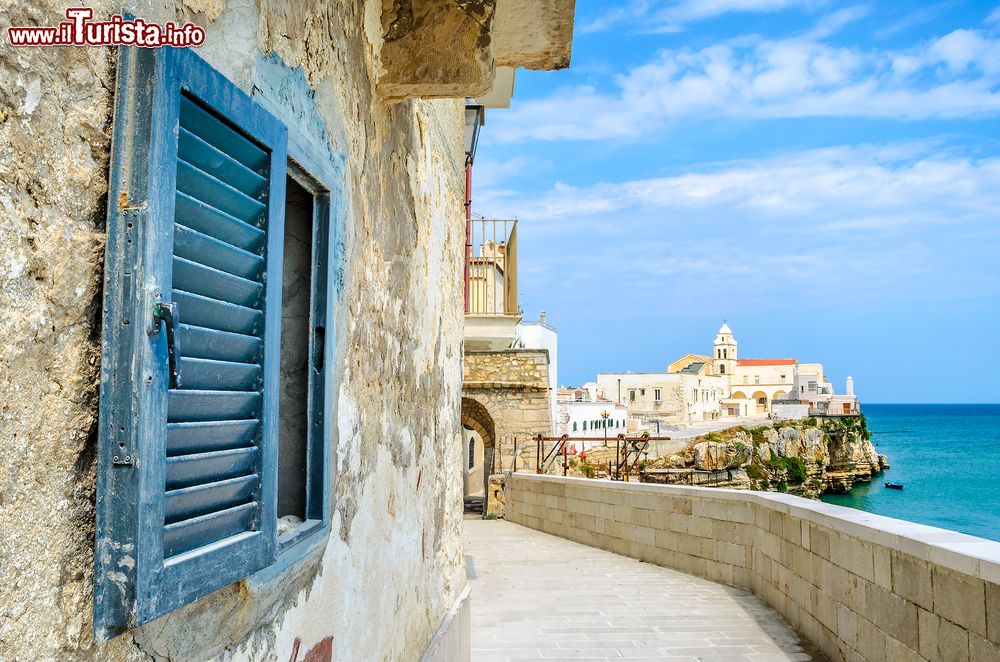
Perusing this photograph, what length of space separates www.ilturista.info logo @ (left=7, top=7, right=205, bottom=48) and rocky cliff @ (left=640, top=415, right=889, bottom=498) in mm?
27746

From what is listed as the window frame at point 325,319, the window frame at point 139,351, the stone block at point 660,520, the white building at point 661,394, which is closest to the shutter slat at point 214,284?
the window frame at point 139,351

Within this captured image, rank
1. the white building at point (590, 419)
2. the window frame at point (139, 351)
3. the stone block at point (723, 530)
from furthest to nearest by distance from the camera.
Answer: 1. the white building at point (590, 419)
2. the stone block at point (723, 530)
3. the window frame at point (139, 351)

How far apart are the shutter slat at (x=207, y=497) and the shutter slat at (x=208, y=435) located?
0.22ft

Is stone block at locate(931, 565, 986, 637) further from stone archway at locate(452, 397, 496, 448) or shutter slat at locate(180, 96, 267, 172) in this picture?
stone archway at locate(452, 397, 496, 448)

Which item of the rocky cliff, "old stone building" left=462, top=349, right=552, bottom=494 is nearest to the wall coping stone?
"old stone building" left=462, top=349, right=552, bottom=494

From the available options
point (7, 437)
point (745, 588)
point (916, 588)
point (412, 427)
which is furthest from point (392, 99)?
point (745, 588)

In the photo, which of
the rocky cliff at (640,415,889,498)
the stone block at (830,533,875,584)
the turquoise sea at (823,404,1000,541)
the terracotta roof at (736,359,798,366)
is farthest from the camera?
the terracotta roof at (736,359,798,366)

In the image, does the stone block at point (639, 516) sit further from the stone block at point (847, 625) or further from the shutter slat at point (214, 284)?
the shutter slat at point (214, 284)

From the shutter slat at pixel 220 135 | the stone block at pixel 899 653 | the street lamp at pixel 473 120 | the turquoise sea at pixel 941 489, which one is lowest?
the turquoise sea at pixel 941 489

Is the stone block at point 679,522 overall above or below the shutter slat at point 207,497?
below

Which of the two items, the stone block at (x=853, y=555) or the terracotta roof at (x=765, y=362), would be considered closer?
the stone block at (x=853, y=555)

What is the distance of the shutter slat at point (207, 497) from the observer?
1337 millimetres

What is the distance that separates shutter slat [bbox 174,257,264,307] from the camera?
1.36 meters

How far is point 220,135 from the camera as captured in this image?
1.47m
